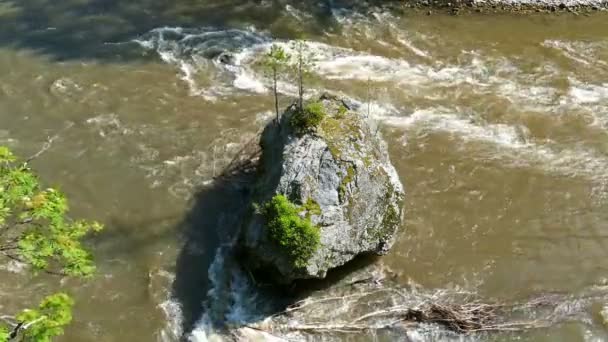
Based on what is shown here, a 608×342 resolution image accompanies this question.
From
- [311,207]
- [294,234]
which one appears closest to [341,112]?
[311,207]

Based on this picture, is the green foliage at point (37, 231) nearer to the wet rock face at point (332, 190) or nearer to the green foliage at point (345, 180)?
the wet rock face at point (332, 190)

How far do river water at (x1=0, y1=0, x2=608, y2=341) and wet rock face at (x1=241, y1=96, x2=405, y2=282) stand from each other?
0.78 metres

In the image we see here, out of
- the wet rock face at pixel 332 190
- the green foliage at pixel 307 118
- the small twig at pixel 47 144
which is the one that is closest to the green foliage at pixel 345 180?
the wet rock face at pixel 332 190

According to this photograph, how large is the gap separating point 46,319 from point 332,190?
489cm

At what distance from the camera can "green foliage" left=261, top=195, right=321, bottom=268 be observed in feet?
30.2

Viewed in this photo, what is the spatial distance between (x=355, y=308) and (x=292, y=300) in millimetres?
974

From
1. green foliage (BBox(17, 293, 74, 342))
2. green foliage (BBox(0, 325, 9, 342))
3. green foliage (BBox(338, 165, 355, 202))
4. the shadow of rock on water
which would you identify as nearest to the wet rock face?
green foliage (BBox(338, 165, 355, 202))

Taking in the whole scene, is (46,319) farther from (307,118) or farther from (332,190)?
(307,118)

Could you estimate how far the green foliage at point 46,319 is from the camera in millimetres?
6094

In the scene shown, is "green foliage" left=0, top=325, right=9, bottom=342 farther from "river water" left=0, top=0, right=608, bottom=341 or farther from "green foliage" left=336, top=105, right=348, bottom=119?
"green foliage" left=336, top=105, right=348, bottom=119

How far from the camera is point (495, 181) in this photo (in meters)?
11.9

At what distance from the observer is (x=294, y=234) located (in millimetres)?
9219

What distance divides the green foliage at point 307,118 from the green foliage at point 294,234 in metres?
1.71

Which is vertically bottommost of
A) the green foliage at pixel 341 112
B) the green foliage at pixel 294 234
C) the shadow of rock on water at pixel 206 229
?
the shadow of rock on water at pixel 206 229
